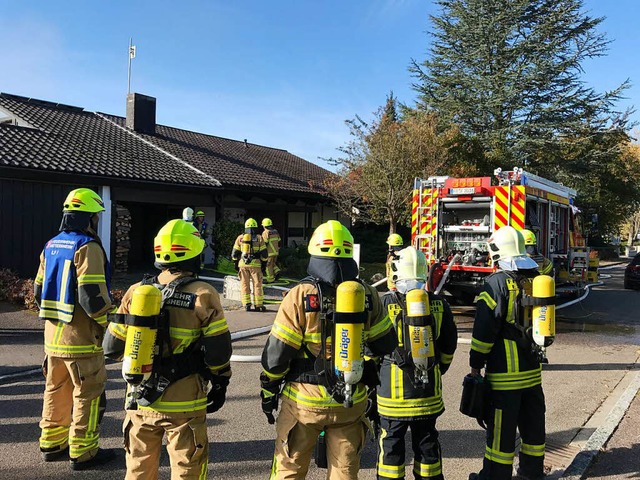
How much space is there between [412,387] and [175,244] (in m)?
1.69

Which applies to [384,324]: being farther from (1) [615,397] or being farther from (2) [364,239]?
(2) [364,239]

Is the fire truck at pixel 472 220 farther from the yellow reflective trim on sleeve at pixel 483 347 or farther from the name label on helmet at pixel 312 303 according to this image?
the name label on helmet at pixel 312 303

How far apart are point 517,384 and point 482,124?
21890 millimetres

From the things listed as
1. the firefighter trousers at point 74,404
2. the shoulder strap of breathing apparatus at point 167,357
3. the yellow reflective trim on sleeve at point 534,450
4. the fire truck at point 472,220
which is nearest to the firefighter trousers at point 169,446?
the shoulder strap of breathing apparatus at point 167,357

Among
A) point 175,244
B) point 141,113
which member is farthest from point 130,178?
point 175,244

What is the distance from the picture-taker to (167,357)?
111 inches

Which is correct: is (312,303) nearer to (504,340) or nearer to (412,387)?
(412,387)

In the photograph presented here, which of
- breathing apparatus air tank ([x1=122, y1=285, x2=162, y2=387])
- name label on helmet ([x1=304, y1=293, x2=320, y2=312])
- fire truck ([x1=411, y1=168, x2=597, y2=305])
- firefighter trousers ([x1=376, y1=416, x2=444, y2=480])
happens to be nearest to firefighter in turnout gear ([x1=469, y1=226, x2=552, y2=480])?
firefighter trousers ([x1=376, y1=416, x2=444, y2=480])

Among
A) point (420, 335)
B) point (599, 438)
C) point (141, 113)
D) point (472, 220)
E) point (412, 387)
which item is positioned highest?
point (141, 113)

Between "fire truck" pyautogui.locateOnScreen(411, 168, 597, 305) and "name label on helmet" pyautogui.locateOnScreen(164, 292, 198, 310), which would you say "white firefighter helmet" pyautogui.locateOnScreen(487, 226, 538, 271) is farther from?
"fire truck" pyautogui.locateOnScreen(411, 168, 597, 305)

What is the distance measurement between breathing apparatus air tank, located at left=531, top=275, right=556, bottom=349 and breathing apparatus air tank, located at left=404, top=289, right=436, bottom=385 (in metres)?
0.79

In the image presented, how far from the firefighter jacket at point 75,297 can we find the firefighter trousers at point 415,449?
2205mm

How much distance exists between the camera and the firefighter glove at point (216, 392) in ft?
9.72

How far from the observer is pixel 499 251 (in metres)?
3.73
